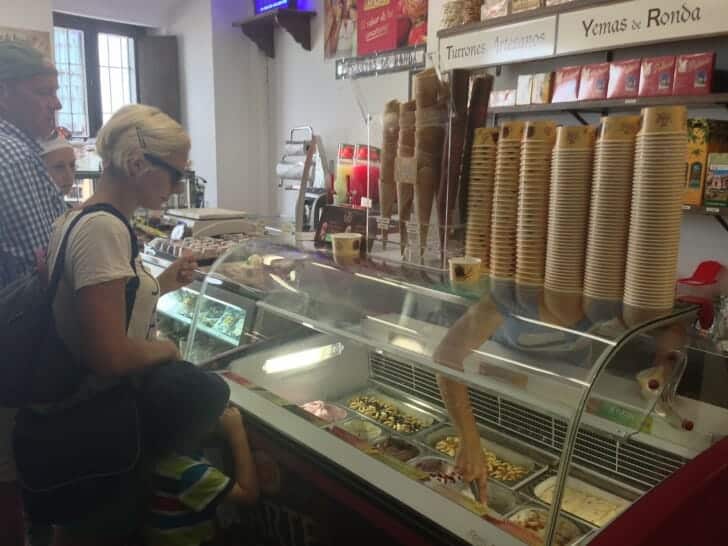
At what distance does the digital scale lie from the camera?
12.9 feet

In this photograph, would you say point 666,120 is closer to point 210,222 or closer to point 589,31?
point 589,31

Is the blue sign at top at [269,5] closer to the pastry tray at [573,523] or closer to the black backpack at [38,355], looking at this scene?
the black backpack at [38,355]

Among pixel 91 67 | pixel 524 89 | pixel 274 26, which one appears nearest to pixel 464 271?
pixel 524 89

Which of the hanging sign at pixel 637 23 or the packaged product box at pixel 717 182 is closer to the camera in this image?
the hanging sign at pixel 637 23

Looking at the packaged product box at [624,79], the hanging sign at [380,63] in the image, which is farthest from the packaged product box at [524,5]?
the hanging sign at [380,63]

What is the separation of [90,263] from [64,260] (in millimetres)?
86

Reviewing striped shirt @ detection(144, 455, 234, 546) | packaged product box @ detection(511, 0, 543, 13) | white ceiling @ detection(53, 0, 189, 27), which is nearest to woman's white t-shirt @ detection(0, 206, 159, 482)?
striped shirt @ detection(144, 455, 234, 546)

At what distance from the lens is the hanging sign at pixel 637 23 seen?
2.76m

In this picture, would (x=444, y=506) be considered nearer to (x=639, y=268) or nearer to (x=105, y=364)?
(x=639, y=268)

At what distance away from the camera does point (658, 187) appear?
4.49ft

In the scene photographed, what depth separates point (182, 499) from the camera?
1.65m

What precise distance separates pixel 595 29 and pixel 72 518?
308 centimetres

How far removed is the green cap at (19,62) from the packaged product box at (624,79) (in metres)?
2.71

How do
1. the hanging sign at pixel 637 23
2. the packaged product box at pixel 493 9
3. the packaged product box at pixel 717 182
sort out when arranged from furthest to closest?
the packaged product box at pixel 493 9
the packaged product box at pixel 717 182
the hanging sign at pixel 637 23
